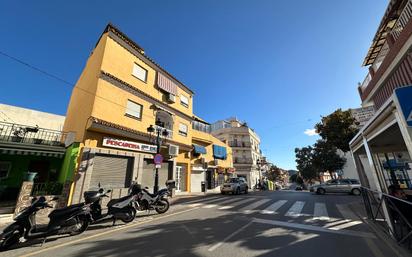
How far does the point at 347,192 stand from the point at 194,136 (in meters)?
16.3

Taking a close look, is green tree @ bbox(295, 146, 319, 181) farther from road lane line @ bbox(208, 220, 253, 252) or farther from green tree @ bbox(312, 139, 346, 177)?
road lane line @ bbox(208, 220, 253, 252)

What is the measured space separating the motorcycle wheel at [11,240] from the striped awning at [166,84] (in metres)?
12.8

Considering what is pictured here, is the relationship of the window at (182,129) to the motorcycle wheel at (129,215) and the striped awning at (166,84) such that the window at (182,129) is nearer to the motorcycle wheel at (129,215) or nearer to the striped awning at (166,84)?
the striped awning at (166,84)

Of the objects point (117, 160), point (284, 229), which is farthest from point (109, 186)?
point (284, 229)

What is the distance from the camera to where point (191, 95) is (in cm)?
2072

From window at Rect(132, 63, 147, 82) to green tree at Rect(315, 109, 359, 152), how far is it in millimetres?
17338

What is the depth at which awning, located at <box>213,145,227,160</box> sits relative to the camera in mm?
25241

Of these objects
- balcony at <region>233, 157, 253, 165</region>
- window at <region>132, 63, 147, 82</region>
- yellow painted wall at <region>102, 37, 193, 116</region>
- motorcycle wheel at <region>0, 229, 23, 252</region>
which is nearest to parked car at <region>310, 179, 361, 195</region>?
yellow painted wall at <region>102, 37, 193, 116</region>

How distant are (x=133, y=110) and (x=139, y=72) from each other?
3.45m

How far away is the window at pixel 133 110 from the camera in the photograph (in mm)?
13059

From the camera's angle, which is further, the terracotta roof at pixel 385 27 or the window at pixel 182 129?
the window at pixel 182 129

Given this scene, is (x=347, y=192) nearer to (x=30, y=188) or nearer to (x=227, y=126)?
(x=30, y=188)

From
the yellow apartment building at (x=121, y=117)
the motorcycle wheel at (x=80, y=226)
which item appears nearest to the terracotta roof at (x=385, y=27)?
the motorcycle wheel at (x=80, y=226)

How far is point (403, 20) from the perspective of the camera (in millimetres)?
6680
